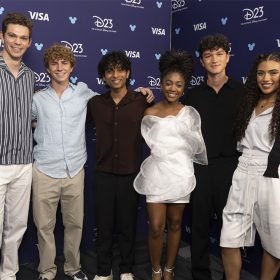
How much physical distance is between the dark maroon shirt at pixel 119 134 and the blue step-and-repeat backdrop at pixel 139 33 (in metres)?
0.69

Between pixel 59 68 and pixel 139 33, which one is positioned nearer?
pixel 59 68

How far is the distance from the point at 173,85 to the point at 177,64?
0.64 feet

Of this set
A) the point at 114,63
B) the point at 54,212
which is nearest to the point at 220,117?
the point at 114,63

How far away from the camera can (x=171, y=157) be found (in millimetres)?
2312

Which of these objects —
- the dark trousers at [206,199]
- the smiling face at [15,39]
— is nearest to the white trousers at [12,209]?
the smiling face at [15,39]

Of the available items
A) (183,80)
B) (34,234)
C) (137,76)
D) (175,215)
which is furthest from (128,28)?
(34,234)

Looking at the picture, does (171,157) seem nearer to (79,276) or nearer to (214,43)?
(214,43)

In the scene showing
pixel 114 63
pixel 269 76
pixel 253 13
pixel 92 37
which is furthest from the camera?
pixel 92 37

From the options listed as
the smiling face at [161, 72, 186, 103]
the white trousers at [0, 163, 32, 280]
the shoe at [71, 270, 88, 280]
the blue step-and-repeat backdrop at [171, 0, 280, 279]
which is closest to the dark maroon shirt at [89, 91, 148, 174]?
the smiling face at [161, 72, 186, 103]

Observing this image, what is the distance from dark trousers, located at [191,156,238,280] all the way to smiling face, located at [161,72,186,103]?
516 millimetres

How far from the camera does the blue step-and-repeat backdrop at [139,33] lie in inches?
→ 109

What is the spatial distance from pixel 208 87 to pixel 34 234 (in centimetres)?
186

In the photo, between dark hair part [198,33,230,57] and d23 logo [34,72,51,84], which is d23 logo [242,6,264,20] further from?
d23 logo [34,72,51,84]

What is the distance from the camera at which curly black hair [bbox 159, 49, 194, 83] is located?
2.40m
